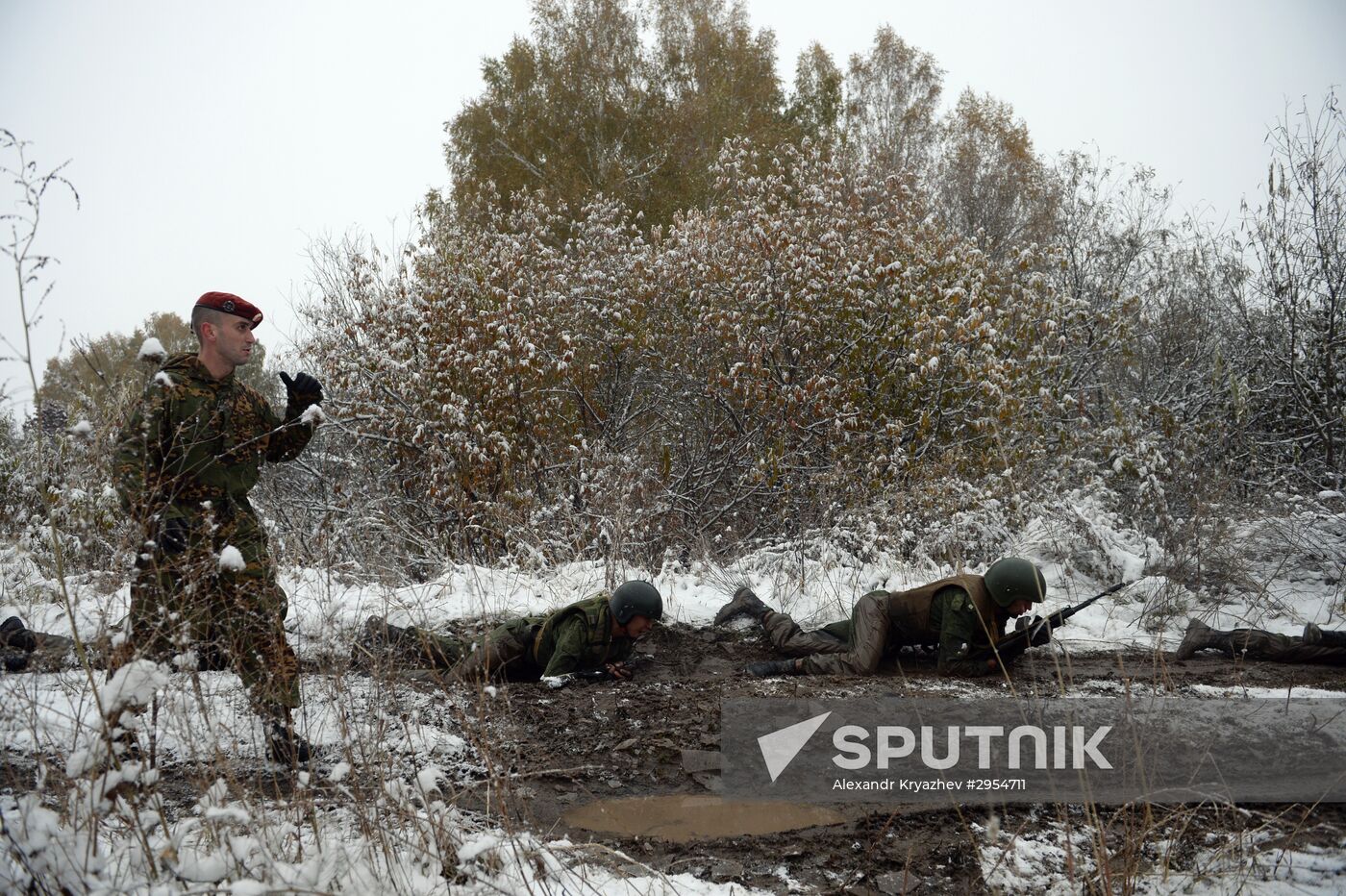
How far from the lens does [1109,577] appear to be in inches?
287

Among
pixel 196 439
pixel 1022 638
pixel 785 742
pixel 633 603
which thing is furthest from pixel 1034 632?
pixel 196 439

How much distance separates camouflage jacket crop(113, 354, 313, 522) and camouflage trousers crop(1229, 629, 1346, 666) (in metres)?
5.24

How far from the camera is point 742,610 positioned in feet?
18.7

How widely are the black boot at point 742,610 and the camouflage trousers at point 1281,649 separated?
2.82 metres

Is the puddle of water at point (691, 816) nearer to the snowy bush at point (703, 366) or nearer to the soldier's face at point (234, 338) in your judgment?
the soldier's face at point (234, 338)

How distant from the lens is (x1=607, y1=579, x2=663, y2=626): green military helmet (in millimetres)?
4602

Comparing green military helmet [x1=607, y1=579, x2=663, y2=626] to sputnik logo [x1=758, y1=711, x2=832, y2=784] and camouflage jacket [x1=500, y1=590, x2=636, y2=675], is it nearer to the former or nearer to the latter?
camouflage jacket [x1=500, y1=590, x2=636, y2=675]

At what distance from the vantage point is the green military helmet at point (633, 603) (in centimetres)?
460

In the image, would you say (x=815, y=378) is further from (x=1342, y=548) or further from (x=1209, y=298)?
(x=1209, y=298)

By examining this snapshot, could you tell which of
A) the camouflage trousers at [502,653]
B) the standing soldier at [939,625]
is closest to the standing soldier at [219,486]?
the camouflage trousers at [502,653]

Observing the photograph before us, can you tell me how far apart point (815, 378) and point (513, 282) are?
3.14 meters

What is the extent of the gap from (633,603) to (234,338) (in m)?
2.36

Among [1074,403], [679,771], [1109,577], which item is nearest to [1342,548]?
[1109,577]

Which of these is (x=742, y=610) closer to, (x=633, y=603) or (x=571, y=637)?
(x=633, y=603)
